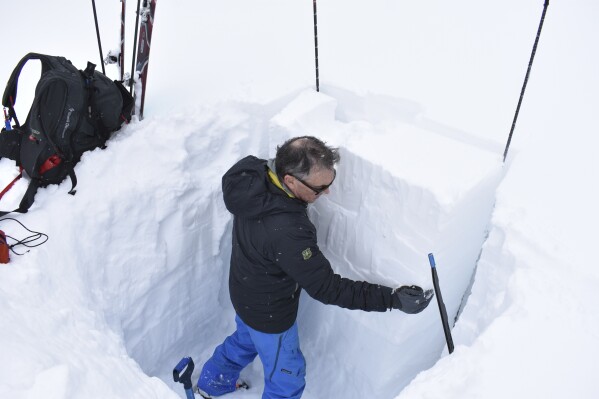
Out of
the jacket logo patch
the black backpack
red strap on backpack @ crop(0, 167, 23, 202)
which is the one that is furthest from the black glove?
red strap on backpack @ crop(0, 167, 23, 202)

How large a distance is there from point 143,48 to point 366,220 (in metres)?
1.99

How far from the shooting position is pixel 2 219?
2.18 metres

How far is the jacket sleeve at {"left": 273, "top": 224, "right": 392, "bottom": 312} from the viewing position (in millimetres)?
1968

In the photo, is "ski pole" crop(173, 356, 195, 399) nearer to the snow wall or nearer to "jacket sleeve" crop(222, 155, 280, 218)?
the snow wall

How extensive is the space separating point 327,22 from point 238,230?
8.50 ft

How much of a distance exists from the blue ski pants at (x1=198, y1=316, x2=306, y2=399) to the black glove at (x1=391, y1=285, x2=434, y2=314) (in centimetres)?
73

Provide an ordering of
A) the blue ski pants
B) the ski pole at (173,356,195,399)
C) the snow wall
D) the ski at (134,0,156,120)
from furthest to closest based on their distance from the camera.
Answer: the ski at (134,0,156,120), the blue ski pants, the ski pole at (173,356,195,399), the snow wall

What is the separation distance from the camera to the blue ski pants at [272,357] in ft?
8.09

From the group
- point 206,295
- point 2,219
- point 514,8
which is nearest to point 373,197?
point 206,295

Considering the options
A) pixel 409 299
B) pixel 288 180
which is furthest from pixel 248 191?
pixel 409 299

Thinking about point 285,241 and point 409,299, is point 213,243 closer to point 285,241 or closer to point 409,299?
point 285,241

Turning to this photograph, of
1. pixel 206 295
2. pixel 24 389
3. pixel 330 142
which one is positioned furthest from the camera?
pixel 206 295

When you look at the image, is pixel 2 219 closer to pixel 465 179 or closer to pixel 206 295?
pixel 206 295

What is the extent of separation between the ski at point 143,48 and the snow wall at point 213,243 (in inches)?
22.5
